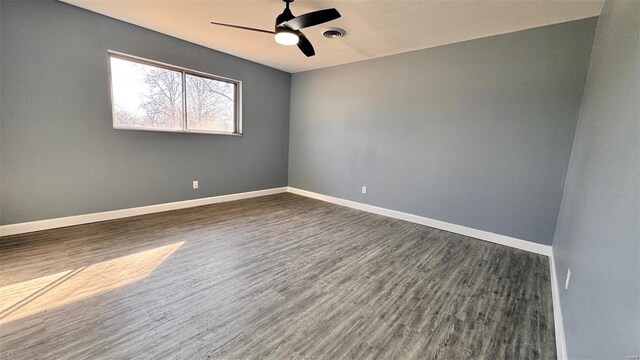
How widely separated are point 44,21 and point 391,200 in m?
4.78

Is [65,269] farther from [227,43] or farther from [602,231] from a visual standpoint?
[602,231]

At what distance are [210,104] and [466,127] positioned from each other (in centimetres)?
394

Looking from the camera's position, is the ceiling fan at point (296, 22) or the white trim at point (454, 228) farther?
Answer: the white trim at point (454, 228)

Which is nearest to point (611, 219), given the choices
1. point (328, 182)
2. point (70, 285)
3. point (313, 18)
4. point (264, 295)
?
point (264, 295)

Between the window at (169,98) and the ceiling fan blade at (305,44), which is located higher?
the ceiling fan blade at (305,44)

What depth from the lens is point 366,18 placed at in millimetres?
2738

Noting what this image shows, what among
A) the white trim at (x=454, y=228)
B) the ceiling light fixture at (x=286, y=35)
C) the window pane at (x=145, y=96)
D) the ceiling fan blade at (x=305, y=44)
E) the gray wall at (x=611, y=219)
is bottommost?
the white trim at (x=454, y=228)

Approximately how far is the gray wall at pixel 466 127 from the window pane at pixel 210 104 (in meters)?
1.69

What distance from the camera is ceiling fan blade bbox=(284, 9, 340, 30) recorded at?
2.05 m

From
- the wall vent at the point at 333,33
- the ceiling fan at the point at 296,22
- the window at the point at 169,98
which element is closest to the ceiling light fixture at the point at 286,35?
the ceiling fan at the point at 296,22

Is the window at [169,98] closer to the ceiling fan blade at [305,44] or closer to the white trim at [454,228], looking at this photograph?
the ceiling fan blade at [305,44]

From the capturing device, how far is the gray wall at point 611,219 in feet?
2.70

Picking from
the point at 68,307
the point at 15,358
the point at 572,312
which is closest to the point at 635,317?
the point at 572,312

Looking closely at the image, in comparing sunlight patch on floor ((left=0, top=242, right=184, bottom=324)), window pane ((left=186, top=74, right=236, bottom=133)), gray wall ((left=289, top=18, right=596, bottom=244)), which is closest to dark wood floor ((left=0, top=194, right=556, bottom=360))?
sunlight patch on floor ((left=0, top=242, right=184, bottom=324))
